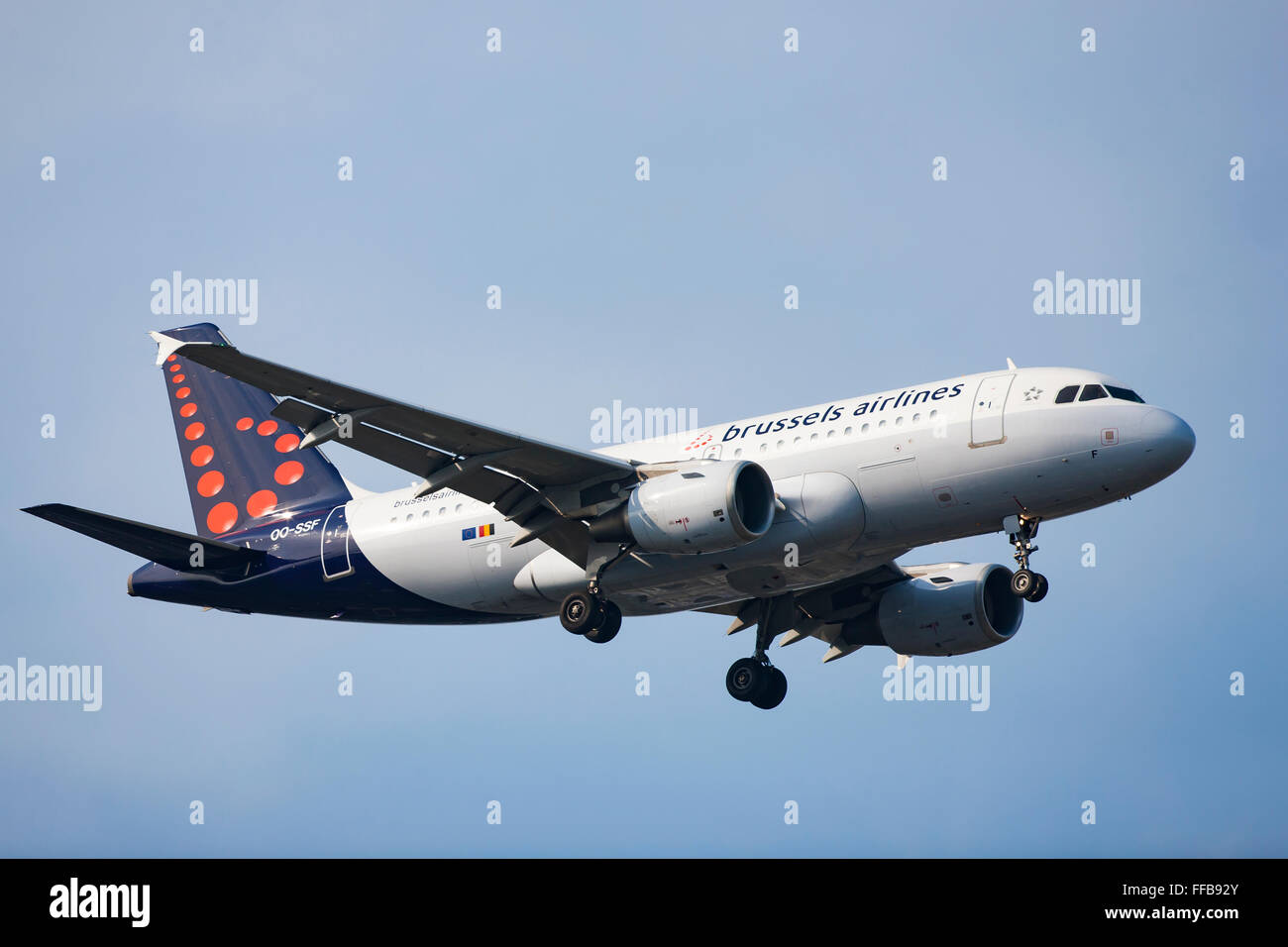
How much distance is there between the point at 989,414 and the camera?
3656cm

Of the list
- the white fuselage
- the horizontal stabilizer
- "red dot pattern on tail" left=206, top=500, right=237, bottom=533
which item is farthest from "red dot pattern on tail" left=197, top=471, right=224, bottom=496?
the white fuselage

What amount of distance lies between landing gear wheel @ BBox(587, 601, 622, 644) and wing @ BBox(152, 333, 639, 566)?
1234 millimetres

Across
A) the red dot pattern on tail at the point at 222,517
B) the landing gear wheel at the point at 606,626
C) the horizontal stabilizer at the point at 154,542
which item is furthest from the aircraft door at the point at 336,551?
the landing gear wheel at the point at 606,626

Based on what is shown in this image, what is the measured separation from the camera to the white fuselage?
35938 mm

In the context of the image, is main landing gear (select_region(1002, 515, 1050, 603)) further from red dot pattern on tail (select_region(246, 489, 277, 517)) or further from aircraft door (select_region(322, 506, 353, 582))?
red dot pattern on tail (select_region(246, 489, 277, 517))

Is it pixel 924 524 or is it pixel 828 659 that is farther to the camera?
pixel 828 659

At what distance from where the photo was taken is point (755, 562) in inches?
1510

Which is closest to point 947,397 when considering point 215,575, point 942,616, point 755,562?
point 755,562

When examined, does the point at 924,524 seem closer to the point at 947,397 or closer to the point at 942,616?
the point at 947,397

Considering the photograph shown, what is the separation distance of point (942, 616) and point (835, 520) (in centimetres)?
827

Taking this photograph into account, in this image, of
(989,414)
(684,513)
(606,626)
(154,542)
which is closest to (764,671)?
(606,626)

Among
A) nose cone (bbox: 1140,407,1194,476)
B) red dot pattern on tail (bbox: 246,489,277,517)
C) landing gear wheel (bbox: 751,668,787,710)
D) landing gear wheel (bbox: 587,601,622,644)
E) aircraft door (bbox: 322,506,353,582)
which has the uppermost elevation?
red dot pattern on tail (bbox: 246,489,277,517)

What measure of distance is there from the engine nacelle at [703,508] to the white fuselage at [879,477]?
660 millimetres

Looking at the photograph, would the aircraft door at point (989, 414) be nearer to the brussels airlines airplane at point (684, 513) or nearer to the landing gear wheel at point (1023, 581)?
the brussels airlines airplane at point (684, 513)
